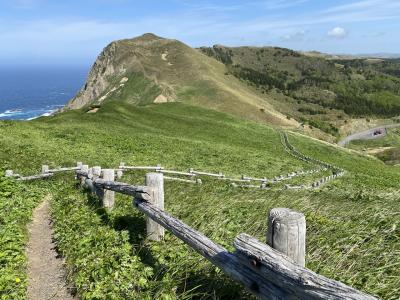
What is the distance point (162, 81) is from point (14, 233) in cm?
11446

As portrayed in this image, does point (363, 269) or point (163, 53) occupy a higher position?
point (163, 53)

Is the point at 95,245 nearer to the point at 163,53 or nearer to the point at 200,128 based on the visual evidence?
the point at 200,128

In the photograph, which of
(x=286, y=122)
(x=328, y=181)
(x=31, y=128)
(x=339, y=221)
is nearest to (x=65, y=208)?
(x=339, y=221)

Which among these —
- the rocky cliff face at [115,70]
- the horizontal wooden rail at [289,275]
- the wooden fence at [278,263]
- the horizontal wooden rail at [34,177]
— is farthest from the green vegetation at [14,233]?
the rocky cliff face at [115,70]

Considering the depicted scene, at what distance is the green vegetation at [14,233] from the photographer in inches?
343

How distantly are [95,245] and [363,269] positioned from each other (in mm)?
6259

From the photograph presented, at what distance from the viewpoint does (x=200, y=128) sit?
6331 centimetres

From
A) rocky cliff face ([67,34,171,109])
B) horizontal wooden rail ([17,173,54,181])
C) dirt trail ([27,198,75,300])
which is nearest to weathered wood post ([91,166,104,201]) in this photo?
dirt trail ([27,198,75,300])

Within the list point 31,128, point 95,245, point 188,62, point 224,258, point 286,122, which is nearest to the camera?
point 224,258

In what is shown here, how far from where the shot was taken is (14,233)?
1198cm

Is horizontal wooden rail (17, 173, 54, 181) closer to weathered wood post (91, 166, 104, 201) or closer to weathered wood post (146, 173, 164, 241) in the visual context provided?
weathered wood post (91, 166, 104, 201)

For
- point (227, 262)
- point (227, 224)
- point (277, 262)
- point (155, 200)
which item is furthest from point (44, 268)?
point (277, 262)

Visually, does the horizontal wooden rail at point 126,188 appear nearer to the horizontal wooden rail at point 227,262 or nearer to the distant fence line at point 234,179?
the horizontal wooden rail at point 227,262

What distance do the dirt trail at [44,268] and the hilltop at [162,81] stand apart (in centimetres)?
5738
